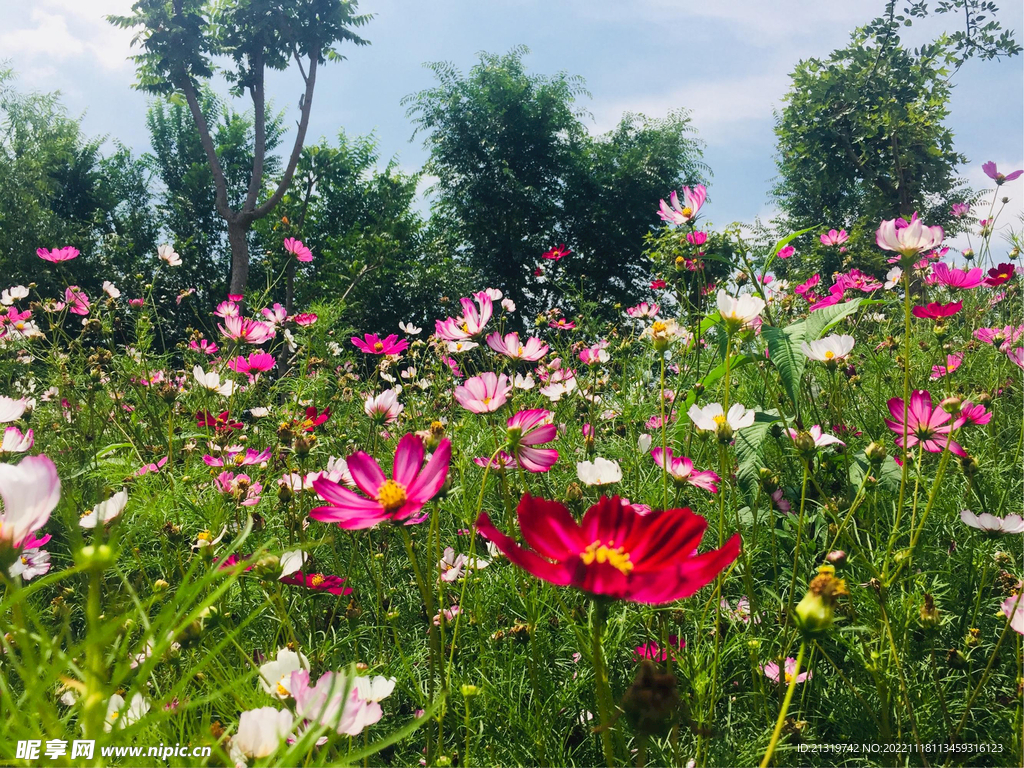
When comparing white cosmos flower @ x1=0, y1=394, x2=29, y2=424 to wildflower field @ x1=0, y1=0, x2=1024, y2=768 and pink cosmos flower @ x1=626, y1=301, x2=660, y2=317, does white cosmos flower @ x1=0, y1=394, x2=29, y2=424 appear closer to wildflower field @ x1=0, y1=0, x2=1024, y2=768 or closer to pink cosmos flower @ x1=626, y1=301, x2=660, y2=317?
wildflower field @ x1=0, y1=0, x2=1024, y2=768

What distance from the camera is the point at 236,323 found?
1.65 meters

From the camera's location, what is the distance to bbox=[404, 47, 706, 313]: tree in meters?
10.5

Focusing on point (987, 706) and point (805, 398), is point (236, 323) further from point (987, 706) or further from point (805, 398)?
point (987, 706)

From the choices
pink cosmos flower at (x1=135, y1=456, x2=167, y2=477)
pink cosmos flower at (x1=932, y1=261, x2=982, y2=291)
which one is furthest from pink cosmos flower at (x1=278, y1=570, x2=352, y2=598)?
pink cosmos flower at (x1=932, y1=261, x2=982, y2=291)

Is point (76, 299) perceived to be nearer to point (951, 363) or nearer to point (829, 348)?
point (829, 348)

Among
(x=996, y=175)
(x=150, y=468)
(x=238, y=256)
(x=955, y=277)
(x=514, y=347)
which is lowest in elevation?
(x=150, y=468)

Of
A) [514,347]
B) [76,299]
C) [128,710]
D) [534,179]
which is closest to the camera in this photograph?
[128,710]

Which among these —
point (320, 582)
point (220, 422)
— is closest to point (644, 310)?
point (220, 422)

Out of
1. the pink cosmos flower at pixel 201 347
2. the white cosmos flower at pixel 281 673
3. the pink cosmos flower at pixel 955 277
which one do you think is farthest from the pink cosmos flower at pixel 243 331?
the pink cosmos flower at pixel 955 277

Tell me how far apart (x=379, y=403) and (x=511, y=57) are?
1186 cm

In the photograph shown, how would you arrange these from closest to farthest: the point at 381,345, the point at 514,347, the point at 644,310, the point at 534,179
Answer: the point at 514,347
the point at 381,345
the point at 644,310
the point at 534,179

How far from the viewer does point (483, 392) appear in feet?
2.95

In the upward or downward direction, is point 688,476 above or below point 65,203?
below

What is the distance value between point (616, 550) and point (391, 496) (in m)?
0.23
